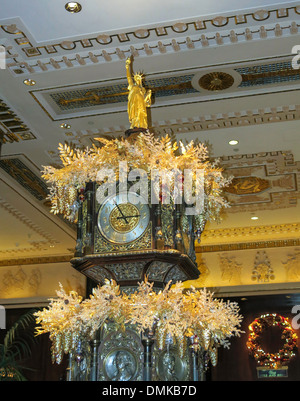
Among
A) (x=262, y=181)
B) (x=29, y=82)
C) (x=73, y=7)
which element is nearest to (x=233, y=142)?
(x=262, y=181)

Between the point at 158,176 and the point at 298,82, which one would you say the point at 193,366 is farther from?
the point at 298,82

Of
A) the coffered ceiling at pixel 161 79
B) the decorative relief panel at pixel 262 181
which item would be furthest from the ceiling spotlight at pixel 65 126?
the decorative relief panel at pixel 262 181

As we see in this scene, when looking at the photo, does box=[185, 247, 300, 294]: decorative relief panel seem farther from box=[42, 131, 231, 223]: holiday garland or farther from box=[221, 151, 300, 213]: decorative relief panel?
box=[42, 131, 231, 223]: holiday garland

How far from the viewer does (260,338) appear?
43.1 ft

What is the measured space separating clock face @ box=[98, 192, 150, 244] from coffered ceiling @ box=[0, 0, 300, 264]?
2.54 meters

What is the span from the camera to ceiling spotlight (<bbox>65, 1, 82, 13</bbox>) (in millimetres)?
5801

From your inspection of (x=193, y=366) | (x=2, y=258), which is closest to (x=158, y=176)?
(x=193, y=366)

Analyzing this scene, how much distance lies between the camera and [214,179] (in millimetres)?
4516

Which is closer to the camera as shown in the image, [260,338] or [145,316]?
[145,316]

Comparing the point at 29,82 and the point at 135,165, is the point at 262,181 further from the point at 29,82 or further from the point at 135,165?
the point at 135,165

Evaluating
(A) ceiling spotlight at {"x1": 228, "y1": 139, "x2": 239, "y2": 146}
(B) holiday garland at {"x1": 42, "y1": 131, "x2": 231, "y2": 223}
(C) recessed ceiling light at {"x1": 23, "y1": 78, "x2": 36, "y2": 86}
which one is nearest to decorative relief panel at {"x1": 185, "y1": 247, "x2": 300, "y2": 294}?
(A) ceiling spotlight at {"x1": 228, "y1": 139, "x2": 239, "y2": 146}

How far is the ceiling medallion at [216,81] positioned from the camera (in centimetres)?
718

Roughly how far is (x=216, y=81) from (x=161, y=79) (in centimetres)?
71

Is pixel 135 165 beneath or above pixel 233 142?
beneath
